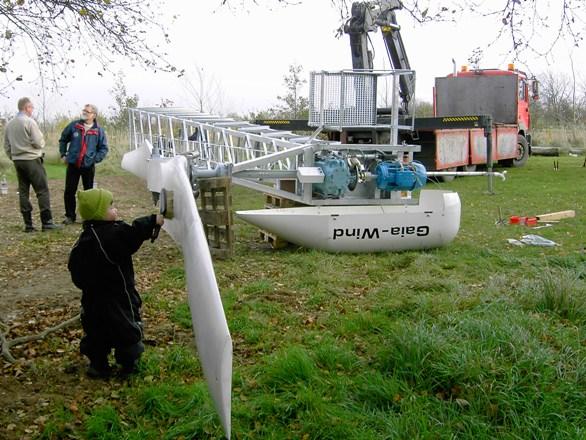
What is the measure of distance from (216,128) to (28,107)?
2.39 metres

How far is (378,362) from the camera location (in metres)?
4.02

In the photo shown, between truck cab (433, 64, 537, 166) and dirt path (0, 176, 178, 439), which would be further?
truck cab (433, 64, 537, 166)

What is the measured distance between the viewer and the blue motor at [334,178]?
742 cm

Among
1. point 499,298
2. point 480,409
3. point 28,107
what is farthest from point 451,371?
point 28,107

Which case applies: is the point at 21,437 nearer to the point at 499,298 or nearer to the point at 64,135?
the point at 499,298

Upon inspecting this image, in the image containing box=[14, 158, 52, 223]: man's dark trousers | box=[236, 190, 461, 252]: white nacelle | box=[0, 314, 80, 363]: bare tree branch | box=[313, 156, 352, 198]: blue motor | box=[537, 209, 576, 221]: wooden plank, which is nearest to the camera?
box=[0, 314, 80, 363]: bare tree branch

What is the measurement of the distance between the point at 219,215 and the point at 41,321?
7.74 ft

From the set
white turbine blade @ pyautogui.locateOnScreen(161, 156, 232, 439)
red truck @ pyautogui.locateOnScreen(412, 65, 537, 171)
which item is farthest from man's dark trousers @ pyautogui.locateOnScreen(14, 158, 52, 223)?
red truck @ pyautogui.locateOnScreen(412, 65, 537, 171)

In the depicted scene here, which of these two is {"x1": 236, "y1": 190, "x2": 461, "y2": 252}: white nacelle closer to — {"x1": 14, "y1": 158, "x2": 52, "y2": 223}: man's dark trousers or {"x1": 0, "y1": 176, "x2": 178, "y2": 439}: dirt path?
{"x1": 0, "y1": 176, "x2": 178, "y2": 439}: dirt path

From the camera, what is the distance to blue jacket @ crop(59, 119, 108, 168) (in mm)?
8781

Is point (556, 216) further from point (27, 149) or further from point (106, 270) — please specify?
point (106, 270)

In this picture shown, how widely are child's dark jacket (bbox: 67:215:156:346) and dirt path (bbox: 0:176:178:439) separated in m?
0.37

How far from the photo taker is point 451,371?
3717 mm

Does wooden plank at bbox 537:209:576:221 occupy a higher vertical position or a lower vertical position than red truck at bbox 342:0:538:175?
lower
